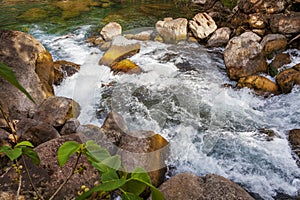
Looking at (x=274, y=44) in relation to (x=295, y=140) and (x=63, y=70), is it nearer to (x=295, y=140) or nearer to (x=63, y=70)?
(x=295, y=140)

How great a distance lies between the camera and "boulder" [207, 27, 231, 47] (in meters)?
7.21


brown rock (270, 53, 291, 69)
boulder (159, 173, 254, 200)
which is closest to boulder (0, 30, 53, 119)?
boulder (159, 173, 254, 200)

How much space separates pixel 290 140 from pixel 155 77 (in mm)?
3218

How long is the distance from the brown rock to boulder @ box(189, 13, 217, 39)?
2.51 m

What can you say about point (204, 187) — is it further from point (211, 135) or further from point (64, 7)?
point (64, 7)

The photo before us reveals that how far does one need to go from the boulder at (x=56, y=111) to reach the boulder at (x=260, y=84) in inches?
146

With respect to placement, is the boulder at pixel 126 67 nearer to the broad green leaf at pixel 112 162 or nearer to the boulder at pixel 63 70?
the boulder at pixel 63 70

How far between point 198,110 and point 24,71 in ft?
12.0

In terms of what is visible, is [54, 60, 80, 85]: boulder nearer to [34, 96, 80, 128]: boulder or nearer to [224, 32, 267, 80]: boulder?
[34, 96, 80, 128]: boulder

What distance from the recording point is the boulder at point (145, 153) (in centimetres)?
311

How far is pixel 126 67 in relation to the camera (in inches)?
242

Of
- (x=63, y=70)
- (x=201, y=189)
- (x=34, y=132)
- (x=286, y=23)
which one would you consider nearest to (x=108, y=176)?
(x=201, y=189)

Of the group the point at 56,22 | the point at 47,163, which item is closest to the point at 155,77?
the point at 47,163

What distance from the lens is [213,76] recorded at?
5.80 meters
